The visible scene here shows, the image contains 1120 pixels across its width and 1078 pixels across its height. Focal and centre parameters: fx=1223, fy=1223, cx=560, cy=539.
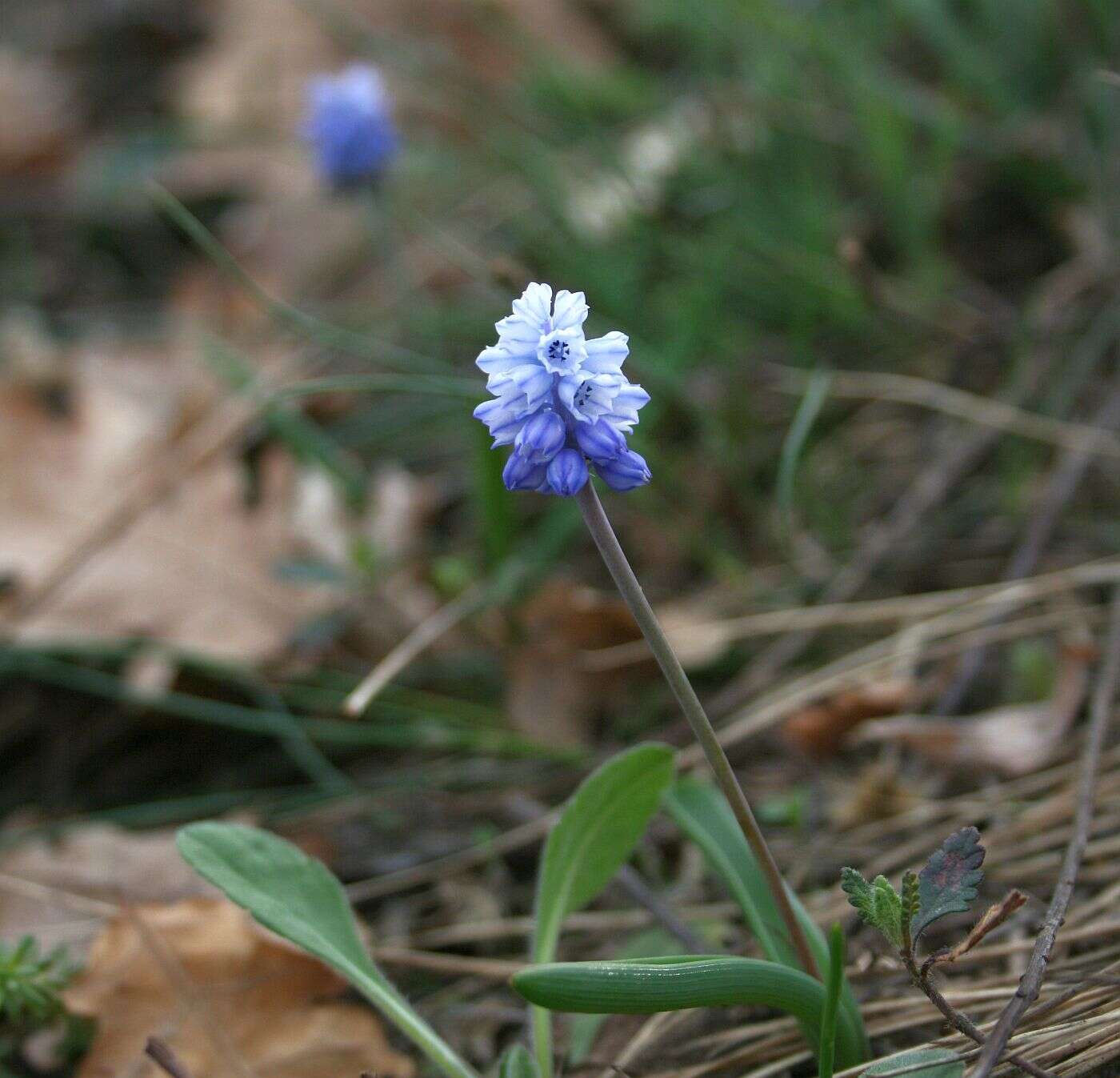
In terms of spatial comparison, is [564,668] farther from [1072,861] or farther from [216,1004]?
[1072,861]

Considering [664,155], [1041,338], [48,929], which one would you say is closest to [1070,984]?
[48,929]

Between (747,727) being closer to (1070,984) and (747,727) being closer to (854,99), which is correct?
(1070,984)

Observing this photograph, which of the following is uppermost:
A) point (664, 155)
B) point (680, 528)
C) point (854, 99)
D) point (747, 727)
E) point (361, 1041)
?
point (664, 155)

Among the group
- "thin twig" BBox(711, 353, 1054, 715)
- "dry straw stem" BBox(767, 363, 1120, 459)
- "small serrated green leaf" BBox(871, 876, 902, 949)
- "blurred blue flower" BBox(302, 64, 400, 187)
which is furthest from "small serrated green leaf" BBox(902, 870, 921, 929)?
"blurred blue flower" BBox(302, 64, 400, 187)

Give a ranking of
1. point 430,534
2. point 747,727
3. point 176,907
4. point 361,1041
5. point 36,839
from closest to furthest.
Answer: point 361,1041 < point 176,907 < point 747,727 < point 36,839 < point 430,534

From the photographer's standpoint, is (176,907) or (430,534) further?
(430,534)

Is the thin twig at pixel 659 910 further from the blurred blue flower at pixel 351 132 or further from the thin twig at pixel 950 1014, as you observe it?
the blurred blue flower at pixel 351 132

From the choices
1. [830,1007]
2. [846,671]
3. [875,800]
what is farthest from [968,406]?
[830,1007]

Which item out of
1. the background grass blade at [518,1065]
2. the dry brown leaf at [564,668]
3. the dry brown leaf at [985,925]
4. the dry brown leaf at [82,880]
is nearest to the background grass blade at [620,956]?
the background grass blade at [518,1065]
